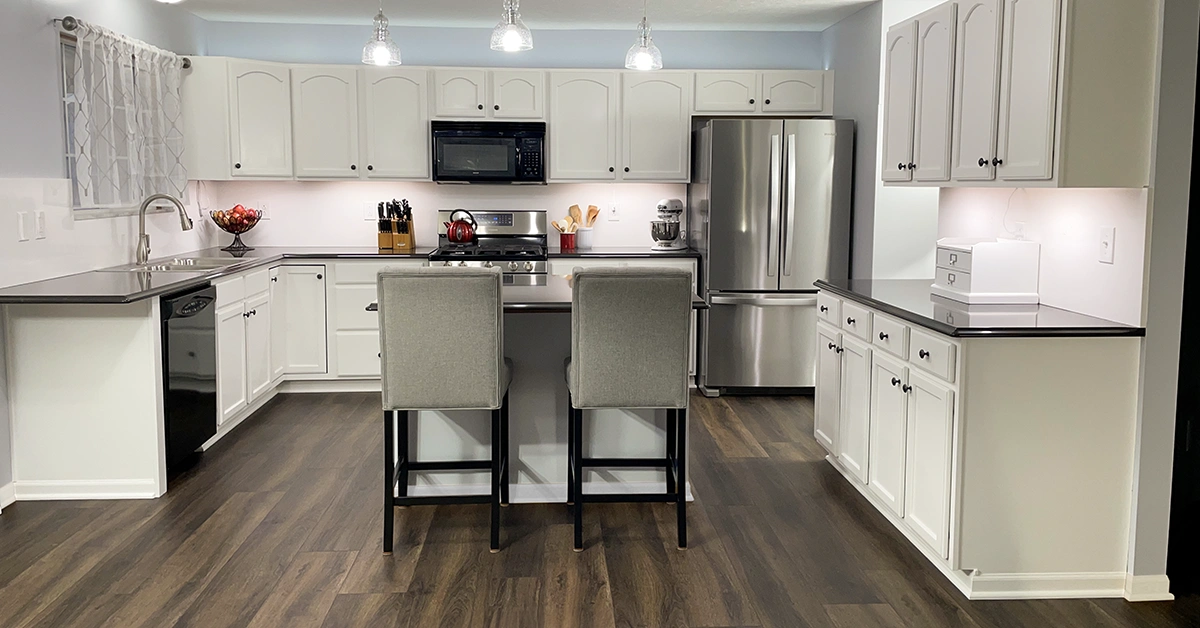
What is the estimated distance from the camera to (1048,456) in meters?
3.09

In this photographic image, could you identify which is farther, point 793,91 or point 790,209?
point 793,91

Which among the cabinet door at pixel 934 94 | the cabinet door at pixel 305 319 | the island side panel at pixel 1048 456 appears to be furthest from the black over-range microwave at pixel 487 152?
the island side panel at pixel 1048 456

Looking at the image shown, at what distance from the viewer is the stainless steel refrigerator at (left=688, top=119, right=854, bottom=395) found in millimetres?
5898

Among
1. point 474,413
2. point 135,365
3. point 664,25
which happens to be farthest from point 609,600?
point 664,25

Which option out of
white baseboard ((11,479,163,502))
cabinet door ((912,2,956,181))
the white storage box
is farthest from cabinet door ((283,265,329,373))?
the white storage box

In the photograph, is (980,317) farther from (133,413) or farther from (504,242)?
(504,242)

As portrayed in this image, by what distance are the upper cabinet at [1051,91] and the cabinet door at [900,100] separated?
355 millimetres

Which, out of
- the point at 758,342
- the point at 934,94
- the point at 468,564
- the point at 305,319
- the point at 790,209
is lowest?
the point at 468,564

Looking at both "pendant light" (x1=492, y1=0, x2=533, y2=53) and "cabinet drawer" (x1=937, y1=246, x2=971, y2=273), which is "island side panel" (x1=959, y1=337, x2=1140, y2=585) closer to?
"cabinet drawer" (x1=937, y1=246, x2=971, y2=273)

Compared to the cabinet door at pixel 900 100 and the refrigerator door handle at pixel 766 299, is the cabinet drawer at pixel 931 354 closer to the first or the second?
the cabinet door at pixel 900 100

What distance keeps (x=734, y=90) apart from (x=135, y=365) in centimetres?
408

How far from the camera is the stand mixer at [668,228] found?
21.5 feet

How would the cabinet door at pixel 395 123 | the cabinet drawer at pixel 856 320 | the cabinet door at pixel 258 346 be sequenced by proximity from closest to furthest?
the cabinet drawer at pixel 856 320
the cabinet door at pixel 258 346
the cabinet door at pixel 395 123

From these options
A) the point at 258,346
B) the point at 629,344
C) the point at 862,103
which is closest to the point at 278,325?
the point at 258,346
